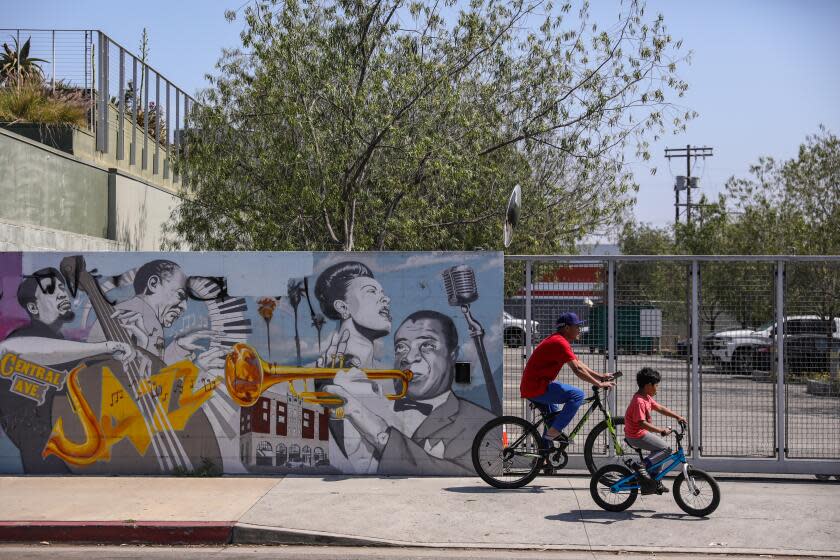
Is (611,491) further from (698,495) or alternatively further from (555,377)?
(555,377)

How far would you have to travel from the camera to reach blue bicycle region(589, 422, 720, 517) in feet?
28.1

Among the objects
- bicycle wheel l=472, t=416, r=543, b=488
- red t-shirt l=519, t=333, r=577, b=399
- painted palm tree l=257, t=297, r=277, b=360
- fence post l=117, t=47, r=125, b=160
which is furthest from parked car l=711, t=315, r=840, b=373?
fence post l=117, t=47, r=125, b=160

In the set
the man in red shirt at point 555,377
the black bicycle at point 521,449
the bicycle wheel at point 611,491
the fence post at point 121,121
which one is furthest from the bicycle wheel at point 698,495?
the fence post at point 121,121

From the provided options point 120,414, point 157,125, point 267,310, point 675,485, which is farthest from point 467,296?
point 157,125

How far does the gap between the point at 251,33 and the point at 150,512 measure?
10.4 metres

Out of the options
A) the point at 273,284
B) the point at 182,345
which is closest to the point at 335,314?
the point at 273,284

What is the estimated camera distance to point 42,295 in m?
10.6

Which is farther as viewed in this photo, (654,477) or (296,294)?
(296,294)

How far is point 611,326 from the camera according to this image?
10680 millimetres

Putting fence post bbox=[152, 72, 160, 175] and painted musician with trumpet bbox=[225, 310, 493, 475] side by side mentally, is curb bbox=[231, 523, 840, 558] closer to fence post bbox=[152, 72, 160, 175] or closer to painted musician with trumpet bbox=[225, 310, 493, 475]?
painted musician with trumpet bbox=[225, 310, 493, 475]

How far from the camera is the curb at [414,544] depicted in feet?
25.0

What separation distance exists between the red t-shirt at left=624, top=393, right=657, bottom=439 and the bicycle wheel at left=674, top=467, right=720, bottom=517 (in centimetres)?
54

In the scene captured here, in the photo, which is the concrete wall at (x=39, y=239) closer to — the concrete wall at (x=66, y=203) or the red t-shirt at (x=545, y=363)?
the concrete wall at (x=66, y=203)

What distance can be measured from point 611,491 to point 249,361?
168 inches
